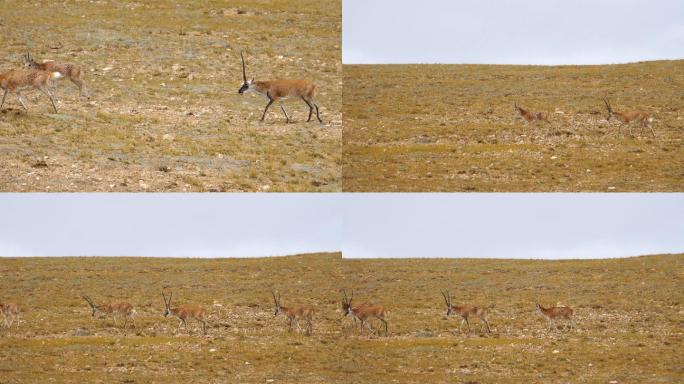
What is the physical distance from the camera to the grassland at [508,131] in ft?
133

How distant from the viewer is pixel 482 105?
48531 millimetres

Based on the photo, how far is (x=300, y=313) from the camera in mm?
36156

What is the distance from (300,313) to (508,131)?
1380 cm

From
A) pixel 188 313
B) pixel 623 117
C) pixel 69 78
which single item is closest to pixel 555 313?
pixel 623 117

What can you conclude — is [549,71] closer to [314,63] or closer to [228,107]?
[314,63]

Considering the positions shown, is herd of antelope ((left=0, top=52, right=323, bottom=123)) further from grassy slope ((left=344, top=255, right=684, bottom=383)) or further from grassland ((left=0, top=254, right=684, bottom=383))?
grassy slope ((left=344, top=255, right=684, bottom=383))

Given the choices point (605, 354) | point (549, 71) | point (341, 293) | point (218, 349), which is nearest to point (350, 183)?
point (341, 293)

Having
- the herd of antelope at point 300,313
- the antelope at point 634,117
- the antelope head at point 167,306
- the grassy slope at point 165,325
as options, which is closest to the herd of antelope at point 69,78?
the herd of antelope at point 300,313

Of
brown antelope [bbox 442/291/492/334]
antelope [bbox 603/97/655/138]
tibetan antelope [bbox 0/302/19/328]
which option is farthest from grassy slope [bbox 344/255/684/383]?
tibetan antelope [bbox 0/302/19/328]

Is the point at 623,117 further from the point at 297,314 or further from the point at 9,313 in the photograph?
the point at 9,313

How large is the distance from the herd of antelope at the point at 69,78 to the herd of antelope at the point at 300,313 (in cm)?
659

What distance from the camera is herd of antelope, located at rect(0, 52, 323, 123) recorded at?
32094 mm

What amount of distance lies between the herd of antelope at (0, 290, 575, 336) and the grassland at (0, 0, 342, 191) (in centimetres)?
457

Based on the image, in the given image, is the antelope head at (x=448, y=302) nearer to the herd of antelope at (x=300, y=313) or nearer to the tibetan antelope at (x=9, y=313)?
the herd of antelope at (x=300, y=313)
